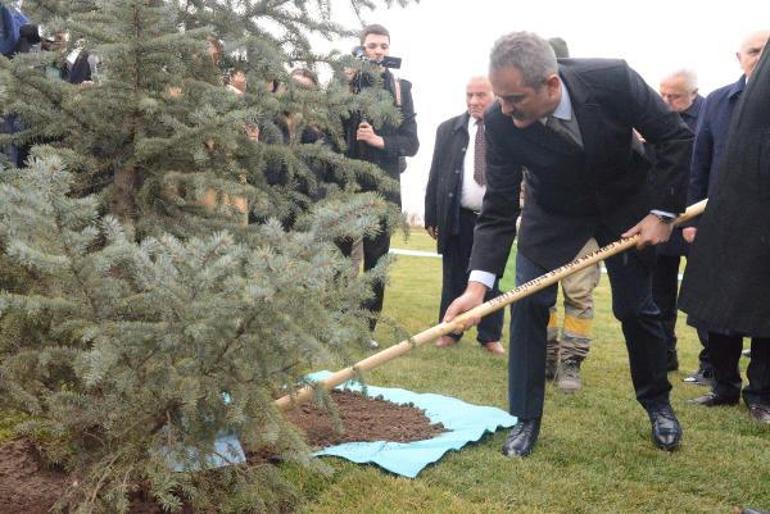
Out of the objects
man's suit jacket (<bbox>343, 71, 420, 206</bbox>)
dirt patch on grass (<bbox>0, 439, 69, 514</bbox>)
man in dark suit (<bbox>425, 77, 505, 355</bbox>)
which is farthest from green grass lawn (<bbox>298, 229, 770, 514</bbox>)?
man's suit jacket (<bbox>343, 71, 420, 206</bbox>)

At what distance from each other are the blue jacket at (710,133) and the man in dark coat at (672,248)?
30 cm

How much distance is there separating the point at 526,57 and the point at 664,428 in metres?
1.94

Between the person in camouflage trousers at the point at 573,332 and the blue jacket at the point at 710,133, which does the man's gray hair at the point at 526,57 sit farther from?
the person in camouflage trousers at the point at 573,332

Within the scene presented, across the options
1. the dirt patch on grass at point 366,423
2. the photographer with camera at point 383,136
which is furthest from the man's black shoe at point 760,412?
the photographer with camera at point 383,136

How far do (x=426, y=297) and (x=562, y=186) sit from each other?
6.19 metres

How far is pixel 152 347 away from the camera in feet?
7.63

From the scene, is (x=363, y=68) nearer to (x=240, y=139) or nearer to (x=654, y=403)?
(x=240, y=139)

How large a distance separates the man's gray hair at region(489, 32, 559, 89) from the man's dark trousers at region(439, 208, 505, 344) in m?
3.25

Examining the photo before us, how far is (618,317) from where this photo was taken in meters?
3.92

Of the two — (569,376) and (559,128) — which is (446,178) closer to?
(569,376)

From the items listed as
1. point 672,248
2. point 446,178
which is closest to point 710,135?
point 672,248

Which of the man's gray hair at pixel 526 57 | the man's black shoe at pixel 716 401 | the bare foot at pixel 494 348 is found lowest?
the bare foot at pixel 494 348

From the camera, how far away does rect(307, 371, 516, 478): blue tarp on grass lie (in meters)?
3.47

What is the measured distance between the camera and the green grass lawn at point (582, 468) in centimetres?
313
